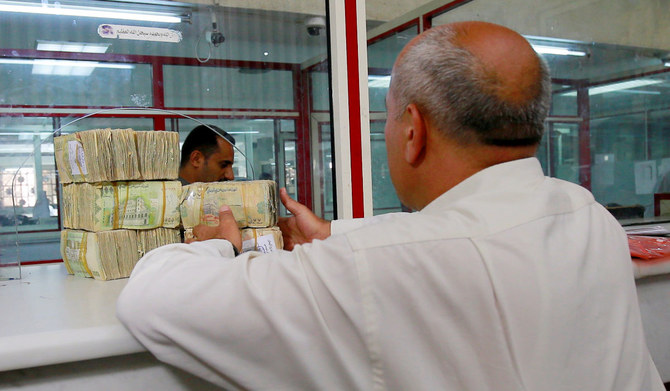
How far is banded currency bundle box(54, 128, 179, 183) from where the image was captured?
1.12m

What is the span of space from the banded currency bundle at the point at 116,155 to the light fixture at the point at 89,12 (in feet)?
2.39

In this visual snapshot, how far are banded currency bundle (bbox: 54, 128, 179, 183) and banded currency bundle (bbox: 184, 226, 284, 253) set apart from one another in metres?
0.16

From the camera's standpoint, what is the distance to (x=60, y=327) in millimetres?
768

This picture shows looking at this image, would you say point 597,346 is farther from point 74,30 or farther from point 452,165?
point 74,30

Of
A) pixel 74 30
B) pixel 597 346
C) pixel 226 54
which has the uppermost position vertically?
pixel 226 54

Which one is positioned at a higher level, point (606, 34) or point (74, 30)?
point (606, 34)

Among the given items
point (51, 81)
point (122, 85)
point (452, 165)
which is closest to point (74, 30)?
point (122, 85)

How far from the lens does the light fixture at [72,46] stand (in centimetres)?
206

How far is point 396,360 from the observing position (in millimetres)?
634

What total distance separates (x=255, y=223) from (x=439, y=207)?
0.56m

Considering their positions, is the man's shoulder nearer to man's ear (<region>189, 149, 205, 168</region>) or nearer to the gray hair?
the gray hair

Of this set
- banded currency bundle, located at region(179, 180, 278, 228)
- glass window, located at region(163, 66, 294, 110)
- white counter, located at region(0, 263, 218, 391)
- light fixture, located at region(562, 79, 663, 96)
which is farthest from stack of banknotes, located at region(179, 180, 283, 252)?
light fixture, located at region(562, 79, 663, 96)

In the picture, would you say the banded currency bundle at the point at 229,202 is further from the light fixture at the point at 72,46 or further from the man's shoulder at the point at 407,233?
the light fixture at the point at 72,46

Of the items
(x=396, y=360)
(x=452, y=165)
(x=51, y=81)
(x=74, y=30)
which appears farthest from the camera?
(x=51, y=81)
